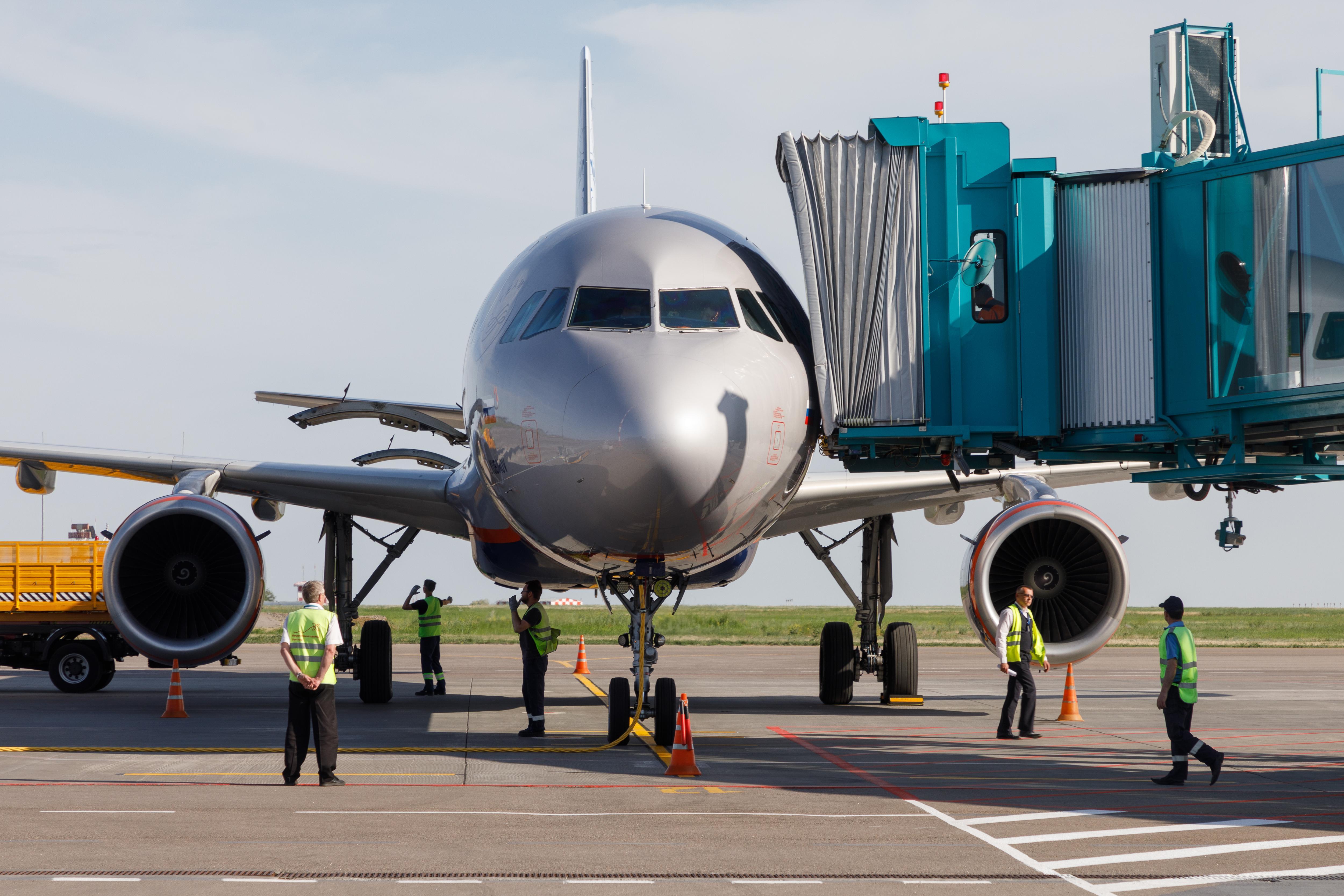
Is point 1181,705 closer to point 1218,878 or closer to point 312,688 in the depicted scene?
point 1218,878

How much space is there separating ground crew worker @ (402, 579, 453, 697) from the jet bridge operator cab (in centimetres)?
936

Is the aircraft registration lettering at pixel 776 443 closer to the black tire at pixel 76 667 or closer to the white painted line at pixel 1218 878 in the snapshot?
the white painted line at pixel 1218 878

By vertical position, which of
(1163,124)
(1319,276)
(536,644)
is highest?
(1163,124)

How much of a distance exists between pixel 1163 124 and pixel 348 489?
9.65m

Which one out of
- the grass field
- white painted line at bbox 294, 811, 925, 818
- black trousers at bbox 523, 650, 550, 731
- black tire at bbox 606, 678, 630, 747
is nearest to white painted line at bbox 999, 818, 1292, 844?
white painted line at bbox 294, 811, 925, 818

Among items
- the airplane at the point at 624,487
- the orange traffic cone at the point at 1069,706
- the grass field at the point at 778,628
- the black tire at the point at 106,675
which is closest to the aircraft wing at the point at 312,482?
the airplane at the point at 624,487

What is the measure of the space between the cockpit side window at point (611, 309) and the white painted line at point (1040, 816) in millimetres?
4355

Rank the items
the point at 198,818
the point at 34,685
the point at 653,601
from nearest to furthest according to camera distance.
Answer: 1. the point at 198,818
2. the point at 653,601
3. the point at 34,685

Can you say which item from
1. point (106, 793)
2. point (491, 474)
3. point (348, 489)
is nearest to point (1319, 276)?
point (491, 474)

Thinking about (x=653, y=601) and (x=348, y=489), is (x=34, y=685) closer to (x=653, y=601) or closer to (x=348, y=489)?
(x=348, y=489)

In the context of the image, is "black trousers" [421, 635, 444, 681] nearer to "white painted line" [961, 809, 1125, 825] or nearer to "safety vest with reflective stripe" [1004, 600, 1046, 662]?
"safety vest with reflective stripe" [1004, 600, 1046, 662]

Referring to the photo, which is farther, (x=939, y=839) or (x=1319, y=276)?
(x=1319, y=276)

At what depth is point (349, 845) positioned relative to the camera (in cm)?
723

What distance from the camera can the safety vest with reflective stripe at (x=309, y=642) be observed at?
32.2 feet
